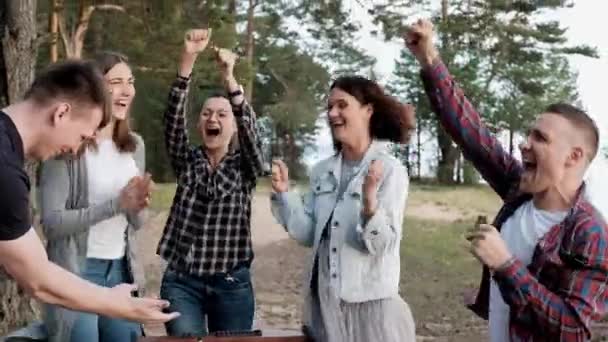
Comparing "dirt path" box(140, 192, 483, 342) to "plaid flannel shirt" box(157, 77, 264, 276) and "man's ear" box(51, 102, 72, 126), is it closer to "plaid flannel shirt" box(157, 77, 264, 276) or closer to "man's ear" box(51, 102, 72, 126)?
"plaid flannel shirt" box(157, 77, 264, 276)

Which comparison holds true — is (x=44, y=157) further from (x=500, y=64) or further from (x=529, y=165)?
(x=500, y=64)

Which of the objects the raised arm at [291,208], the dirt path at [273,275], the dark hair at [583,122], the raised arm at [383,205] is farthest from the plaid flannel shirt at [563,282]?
the dirt path at [273,275]

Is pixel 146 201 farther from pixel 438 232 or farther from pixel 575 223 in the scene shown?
pixel 438 232

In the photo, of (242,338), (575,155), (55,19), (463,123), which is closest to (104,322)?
(242,338)

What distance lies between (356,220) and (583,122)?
82 centimetres

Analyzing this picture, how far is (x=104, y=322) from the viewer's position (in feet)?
9.77

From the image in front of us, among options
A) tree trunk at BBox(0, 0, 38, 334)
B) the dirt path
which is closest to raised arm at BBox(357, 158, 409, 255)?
the dirt path

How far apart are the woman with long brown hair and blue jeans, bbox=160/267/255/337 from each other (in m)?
0.13

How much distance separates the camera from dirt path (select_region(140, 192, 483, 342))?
7.86m

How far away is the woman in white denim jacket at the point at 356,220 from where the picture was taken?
277 cm

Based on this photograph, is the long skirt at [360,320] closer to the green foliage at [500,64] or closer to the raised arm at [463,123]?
the raised arm at [463,123]

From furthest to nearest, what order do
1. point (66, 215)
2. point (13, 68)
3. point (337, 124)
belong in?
point (13, 68)
point (337, 124)
point (66, 215)

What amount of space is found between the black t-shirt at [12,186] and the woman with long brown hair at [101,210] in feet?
3.12

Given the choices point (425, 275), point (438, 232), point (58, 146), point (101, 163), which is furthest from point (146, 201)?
point (438, 232)
